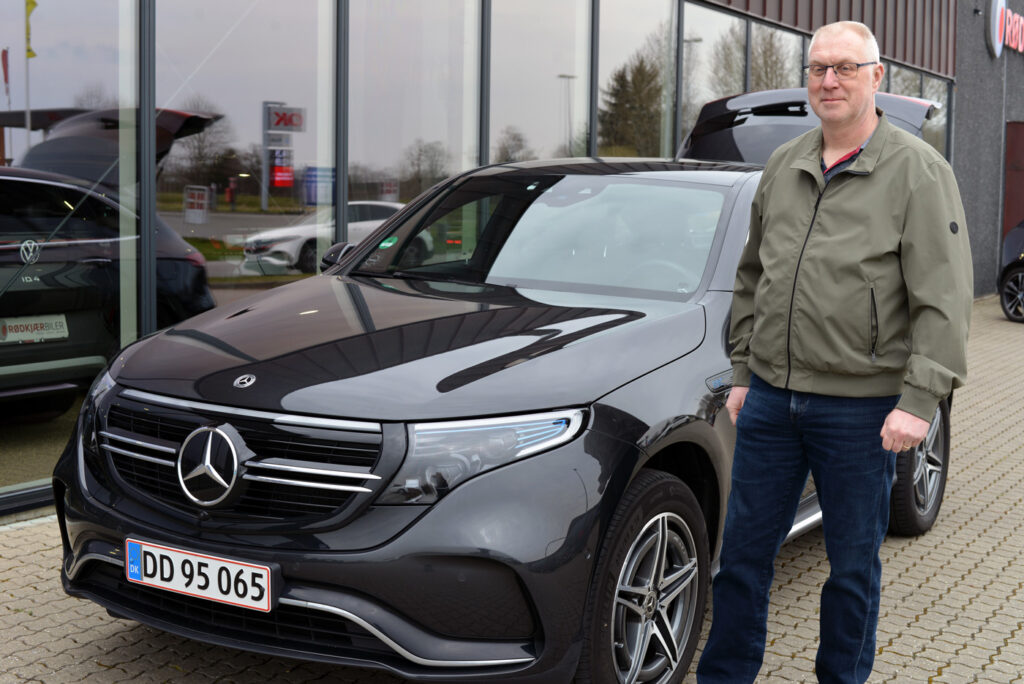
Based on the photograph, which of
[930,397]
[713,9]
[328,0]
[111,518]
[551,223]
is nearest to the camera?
[930,397]

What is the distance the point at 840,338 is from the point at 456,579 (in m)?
1.12

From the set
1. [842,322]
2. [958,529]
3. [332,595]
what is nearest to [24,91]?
[332,595]

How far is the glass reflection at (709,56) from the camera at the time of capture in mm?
12148

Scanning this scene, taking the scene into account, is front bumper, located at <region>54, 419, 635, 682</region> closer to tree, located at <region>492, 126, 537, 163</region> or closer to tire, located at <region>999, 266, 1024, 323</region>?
tree, located at <region>492, 126, 537, 163</region>

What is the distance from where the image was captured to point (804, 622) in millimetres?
4309

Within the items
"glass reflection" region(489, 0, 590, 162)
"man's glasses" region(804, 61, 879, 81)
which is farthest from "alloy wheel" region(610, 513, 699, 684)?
"glass reflection" region(489, 0, 590, 162)

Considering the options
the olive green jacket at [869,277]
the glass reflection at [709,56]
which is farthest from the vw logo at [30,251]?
the glass reflection at [709,56]

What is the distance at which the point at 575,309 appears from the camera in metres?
3.74

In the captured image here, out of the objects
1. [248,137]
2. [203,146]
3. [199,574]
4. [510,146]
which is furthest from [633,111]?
[199,574]

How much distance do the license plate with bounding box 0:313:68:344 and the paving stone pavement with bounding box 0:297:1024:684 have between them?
2.98ft

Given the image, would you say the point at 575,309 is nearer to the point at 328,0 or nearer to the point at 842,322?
the point at 842,322

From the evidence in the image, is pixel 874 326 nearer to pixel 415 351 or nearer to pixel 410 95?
pixel 415 351

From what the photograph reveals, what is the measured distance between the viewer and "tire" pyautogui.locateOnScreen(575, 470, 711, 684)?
3.03 metres

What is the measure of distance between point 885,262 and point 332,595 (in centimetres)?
158
